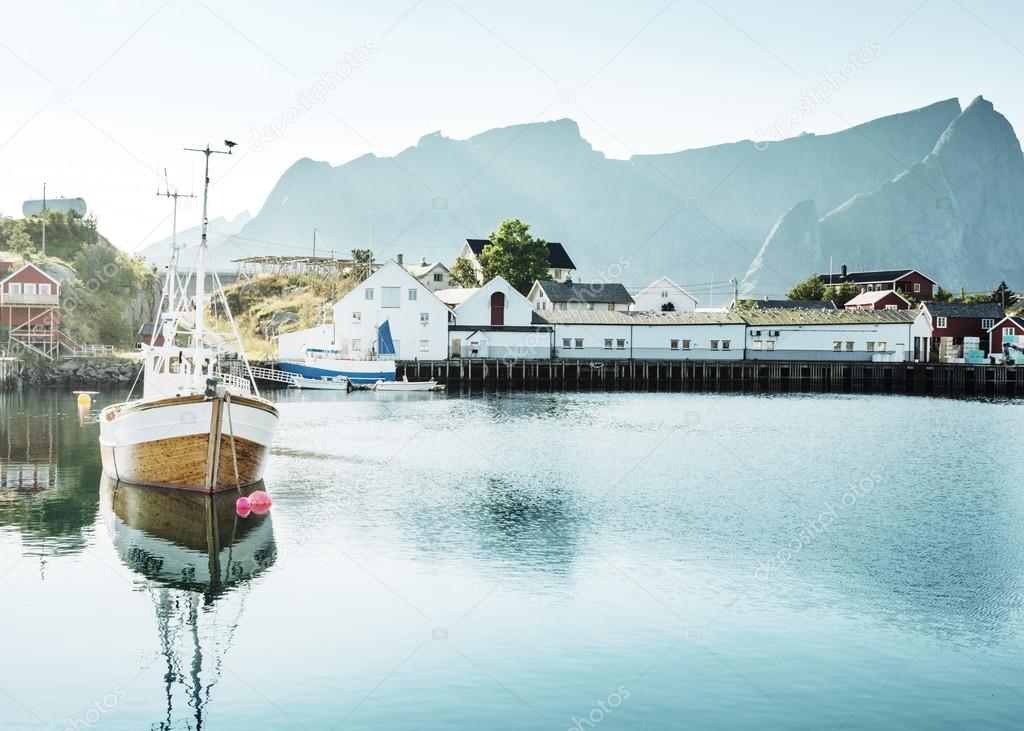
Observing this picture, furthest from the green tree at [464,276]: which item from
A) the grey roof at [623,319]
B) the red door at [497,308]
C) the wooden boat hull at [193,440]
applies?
the wooden boat hull at [193,440]

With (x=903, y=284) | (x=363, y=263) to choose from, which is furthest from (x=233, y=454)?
(x=903, y=284)

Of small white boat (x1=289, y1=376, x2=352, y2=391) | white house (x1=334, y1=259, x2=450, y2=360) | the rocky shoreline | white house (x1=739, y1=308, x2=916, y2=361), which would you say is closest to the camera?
the rocky shoreline

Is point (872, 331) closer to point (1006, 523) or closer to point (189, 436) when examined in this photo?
point (1006, 523)

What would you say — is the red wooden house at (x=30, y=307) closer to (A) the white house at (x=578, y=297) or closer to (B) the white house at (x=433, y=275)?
(B) the white house at (x=433, y=275)

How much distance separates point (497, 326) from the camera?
84312 mm

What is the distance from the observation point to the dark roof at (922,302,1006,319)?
9431 cm

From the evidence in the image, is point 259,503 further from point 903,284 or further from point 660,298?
point 903,284

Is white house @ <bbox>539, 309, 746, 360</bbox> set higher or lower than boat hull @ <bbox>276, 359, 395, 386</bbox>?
higher

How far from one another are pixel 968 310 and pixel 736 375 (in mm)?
27088

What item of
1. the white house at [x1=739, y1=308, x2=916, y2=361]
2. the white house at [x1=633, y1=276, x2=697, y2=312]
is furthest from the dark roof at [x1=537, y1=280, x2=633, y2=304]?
the white house at [x1=739, y1=308, x2=916, y2=361]

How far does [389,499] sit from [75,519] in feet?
28.9

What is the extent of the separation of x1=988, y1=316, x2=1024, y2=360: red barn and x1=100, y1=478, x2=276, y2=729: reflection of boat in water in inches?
3407

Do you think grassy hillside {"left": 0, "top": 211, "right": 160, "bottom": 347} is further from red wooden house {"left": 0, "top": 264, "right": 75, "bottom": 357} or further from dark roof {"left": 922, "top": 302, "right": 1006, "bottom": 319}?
dark roof {"left": 922, "top": 302, "right": 1006, "bottom": 319}

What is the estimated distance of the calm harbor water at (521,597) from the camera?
14.4m
